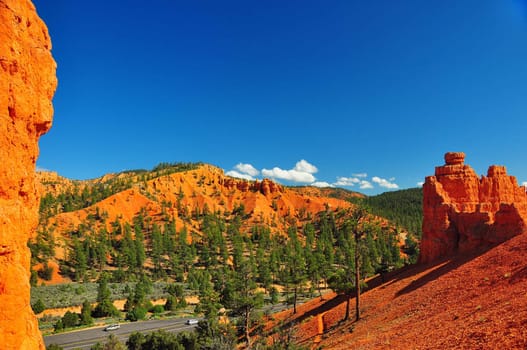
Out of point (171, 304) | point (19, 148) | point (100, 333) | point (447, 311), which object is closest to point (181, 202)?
point (171, 304)

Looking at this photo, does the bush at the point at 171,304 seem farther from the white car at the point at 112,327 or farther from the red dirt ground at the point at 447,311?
the red dirt ground at the point at 447,311

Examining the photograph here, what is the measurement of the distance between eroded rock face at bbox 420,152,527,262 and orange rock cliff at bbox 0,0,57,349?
35366 mm

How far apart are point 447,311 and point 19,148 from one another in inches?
845

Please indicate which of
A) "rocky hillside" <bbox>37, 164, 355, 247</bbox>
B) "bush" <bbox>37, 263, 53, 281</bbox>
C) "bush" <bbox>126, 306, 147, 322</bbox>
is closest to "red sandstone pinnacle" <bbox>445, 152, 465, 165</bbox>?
"bush" <bbox>126, 306, 147, 322</bbox>

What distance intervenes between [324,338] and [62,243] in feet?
308

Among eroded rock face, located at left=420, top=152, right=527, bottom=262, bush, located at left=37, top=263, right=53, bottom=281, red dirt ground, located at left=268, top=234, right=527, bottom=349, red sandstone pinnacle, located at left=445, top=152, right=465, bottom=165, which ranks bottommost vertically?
bush, located at left=37, top=263, right=53, bottom=281

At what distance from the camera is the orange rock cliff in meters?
8.50

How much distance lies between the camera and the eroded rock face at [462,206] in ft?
108

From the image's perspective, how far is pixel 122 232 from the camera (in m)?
112

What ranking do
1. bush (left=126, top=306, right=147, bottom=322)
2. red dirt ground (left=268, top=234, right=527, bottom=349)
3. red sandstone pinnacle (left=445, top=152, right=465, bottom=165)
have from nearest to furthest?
red dirt ground (left=268, top=234, right=527, bottom=349) → red sandstone pinnacle (left=445, top=152, right=465, bottom=165) → bush (left=126, top=306, right=147, bottom=322)

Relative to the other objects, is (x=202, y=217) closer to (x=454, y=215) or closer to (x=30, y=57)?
(x=454, y=215)

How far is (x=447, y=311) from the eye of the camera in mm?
18594

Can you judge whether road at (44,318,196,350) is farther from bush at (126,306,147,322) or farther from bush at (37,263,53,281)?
bush at (37,263,53,281)

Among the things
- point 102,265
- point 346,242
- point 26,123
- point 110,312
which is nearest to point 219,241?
point 102,265
